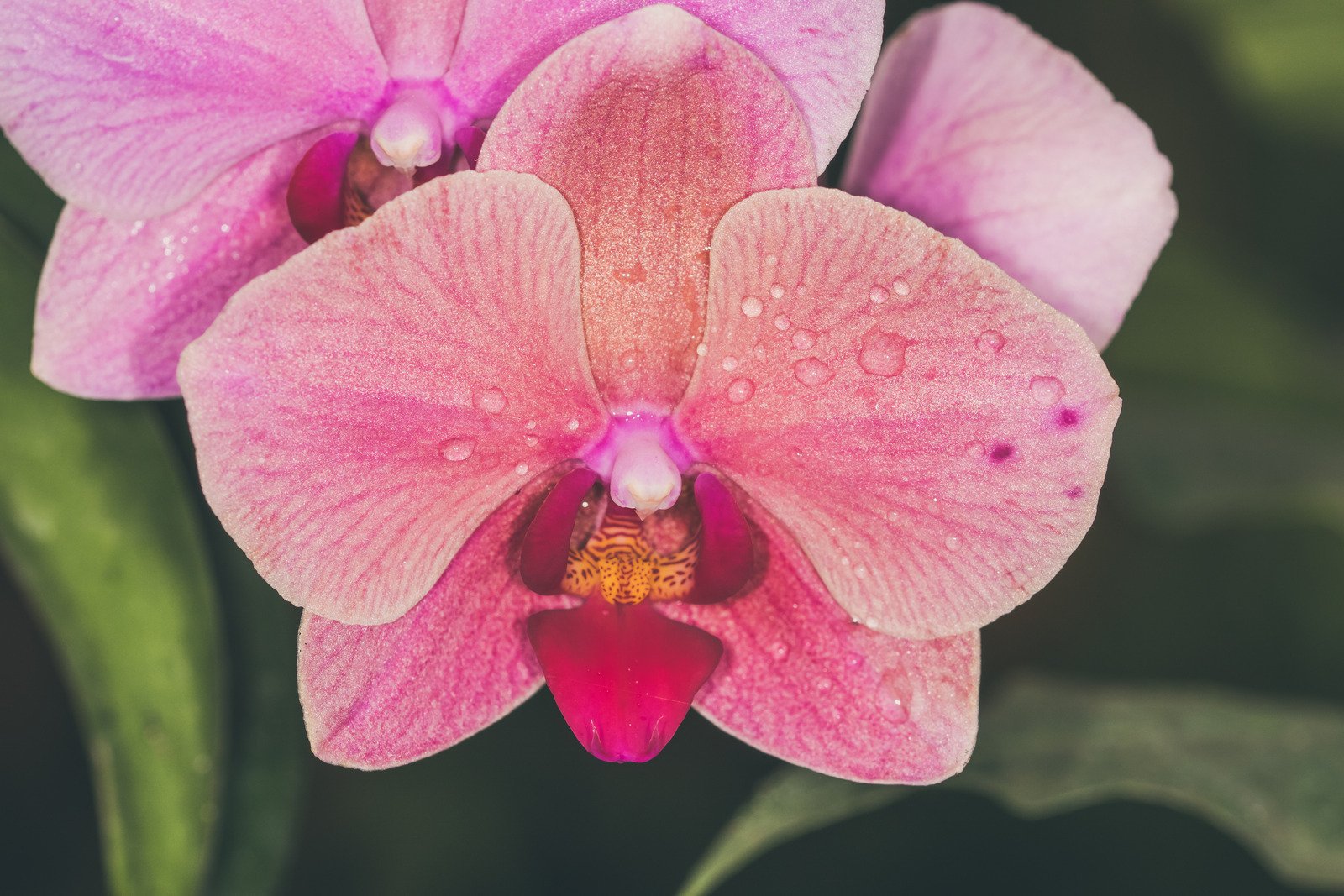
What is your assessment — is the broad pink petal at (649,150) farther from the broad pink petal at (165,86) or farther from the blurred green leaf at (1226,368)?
the blurred green leaf at (1226,368)

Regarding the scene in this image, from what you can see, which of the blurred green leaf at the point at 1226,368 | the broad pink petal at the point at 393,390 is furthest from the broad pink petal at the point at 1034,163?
the blurred green leaf at the point at 1226,368

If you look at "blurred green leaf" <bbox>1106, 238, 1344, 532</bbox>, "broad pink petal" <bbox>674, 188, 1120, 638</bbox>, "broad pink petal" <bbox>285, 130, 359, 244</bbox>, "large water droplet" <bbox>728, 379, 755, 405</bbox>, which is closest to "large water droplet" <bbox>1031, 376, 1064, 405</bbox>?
"broad pink petal" <bbox>674, 188, 1120, 638</bbox>

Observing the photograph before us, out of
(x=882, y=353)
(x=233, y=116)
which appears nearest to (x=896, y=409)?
(x=882, y=353)

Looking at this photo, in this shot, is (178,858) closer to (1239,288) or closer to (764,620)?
(764,620)

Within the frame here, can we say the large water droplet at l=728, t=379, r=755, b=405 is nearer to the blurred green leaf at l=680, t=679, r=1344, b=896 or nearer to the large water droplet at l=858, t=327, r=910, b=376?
the large water droplet at l=858, t=327, r=910, b=376

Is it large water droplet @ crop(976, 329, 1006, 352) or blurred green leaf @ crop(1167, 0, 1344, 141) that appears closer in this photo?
Answer: large water droplet @ crop(976, 329, 1006, 352)
